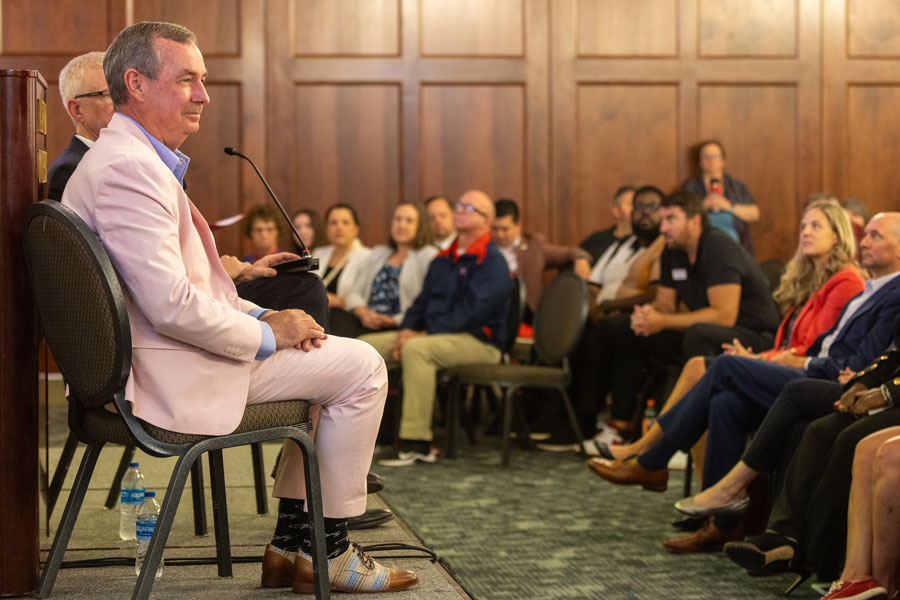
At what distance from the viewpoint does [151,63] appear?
2180 mm

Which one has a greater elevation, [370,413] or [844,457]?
[370,413]

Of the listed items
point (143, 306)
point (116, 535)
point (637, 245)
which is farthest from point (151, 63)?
point (637, 245)

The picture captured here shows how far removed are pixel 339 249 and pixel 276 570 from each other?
4.04 m

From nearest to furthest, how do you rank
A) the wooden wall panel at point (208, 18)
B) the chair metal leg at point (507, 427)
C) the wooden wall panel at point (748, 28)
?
the chair metal leg at point (507, 427) < the wooden wall panel at point (208, 18) < the wooden wall panel at point (748, 28)

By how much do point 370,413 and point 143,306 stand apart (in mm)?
537

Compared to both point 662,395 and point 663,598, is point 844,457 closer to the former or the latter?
point 663,598

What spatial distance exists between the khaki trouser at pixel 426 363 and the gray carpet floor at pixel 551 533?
0.77 feet

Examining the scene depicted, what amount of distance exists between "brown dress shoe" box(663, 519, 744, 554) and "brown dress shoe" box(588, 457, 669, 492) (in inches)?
12.0

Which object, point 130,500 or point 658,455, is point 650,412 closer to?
point 658,455

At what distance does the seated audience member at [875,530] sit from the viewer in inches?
97.6

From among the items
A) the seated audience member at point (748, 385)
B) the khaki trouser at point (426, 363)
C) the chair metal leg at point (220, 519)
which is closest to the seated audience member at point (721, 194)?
the khaki trouser at point (426, 363)

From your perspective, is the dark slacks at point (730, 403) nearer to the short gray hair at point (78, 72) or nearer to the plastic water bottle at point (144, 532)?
the plastic water bottle at point (144, 532)

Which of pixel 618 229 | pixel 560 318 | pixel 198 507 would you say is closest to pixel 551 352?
pixel 560 318

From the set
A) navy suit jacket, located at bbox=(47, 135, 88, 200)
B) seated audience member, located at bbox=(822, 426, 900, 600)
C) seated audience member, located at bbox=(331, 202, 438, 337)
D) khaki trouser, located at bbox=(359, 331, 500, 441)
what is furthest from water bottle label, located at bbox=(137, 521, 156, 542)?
seated audience member, located at bbox=(331, 202, 438, 337)
